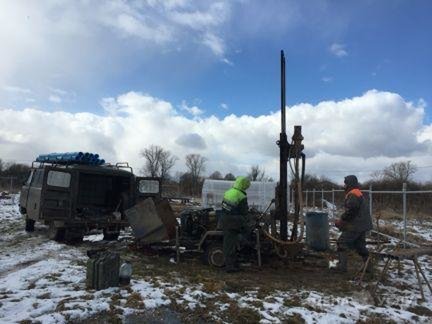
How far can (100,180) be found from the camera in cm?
1447

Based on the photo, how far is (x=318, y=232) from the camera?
12117mm

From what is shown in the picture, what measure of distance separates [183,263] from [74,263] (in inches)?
80.4

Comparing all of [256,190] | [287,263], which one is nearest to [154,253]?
[287,263]

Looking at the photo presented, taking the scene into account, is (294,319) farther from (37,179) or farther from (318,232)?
(37,179)

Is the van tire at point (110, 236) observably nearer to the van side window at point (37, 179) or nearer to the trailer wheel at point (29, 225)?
the van side window at point (37, 179)

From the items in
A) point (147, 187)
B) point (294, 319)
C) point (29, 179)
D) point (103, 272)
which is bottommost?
point (294, 319)

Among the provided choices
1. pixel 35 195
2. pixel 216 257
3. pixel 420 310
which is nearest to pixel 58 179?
pixel 35 195

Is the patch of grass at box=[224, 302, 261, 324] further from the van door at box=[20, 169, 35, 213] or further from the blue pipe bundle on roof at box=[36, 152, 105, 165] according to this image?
the van door at box=[20, 169, 35, 213]

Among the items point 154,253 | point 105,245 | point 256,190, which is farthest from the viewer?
point 256,190

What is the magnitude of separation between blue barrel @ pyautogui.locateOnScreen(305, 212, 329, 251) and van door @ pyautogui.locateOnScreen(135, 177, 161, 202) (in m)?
4.43

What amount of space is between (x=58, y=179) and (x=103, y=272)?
5862 millimetres

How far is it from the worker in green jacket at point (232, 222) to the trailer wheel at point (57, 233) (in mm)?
4834

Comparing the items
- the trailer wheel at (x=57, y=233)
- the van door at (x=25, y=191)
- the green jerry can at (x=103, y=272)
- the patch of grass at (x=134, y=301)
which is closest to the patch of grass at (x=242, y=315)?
the patch of grass at (x=134, y=301)

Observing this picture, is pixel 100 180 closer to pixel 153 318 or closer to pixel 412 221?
pixel 153 318
